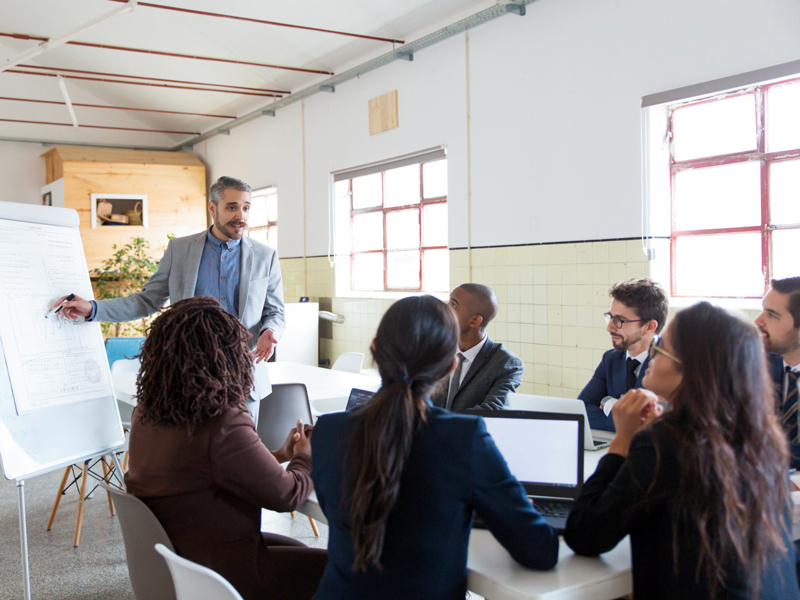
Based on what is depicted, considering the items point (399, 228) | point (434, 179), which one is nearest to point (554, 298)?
point (434, 179)

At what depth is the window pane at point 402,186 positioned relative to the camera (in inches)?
255

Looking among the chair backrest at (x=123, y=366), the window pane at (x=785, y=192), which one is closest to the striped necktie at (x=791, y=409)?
the window pane at (x=785, y=192)

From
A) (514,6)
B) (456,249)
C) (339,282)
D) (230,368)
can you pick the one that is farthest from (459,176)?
(230,368)

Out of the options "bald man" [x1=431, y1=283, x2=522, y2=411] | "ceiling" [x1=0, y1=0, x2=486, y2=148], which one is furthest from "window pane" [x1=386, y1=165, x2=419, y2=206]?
"bald man" [x1=431, y1=283, x2=522, y2=411]

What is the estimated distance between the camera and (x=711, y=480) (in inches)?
44.4

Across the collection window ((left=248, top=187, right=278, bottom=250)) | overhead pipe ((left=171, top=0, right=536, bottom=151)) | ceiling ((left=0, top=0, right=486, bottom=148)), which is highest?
ceiling ((left=0, top=0, right=486, bottom=148))

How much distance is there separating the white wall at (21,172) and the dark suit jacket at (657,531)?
10128 mm

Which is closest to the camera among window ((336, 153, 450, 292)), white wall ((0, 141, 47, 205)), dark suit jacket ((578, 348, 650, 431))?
dark suit jacket ((578, 348, 650, 431))

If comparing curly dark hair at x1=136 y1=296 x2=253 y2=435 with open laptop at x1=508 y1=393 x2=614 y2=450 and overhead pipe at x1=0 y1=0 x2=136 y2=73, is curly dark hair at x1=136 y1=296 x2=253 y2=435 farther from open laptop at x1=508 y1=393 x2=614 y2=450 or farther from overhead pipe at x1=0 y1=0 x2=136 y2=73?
overhead pipe at x1=0 y1=0 x2=136 y2=73

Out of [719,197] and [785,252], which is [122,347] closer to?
[719,197]

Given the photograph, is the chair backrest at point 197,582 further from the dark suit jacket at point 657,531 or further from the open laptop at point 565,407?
the open laptop at point 565,407

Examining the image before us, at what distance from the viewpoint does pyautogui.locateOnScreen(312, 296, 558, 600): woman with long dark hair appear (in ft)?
3.91

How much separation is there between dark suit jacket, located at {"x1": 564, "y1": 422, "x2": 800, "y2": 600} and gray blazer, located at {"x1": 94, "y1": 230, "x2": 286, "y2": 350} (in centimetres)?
203

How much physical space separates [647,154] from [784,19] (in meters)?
1.05
